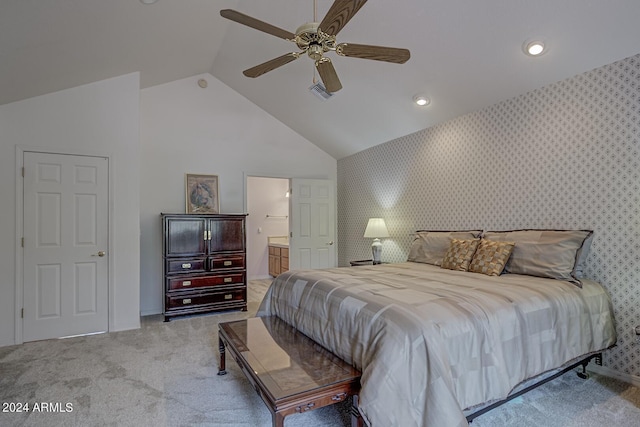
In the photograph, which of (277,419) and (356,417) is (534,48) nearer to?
(356,417)

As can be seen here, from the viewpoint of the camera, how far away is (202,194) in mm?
4855

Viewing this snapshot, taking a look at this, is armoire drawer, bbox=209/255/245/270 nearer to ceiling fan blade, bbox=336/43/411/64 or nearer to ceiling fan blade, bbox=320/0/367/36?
ceiling fan blade, bbox=336/43/411/64

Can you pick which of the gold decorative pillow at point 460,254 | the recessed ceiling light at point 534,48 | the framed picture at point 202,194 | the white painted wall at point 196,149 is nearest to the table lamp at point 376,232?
the gold decorative pillow at point 460,254

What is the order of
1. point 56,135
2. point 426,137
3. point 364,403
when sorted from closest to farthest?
point 364,403
point 56,135
point 426,137

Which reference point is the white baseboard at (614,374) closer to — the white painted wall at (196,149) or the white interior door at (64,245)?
the white painted wall at (196,149)

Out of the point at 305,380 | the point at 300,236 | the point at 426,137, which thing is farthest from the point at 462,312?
the point at 300,236

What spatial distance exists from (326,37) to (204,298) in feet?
11.6

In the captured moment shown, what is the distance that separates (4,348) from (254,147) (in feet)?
12.2

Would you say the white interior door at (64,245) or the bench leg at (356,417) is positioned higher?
the white interior door at (64,245)

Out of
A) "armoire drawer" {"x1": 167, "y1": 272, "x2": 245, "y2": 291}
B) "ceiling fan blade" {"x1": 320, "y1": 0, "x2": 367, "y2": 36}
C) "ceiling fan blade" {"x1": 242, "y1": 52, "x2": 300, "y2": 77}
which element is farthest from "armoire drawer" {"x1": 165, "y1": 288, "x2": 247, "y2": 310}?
"ceiling fan blade" {"x1": 320, "y1": 0, "x2": 367, "y2": 36}

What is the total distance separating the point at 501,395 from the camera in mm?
1784

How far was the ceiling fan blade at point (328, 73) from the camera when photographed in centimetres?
233

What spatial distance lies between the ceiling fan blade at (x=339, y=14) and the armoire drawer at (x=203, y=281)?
341 cm

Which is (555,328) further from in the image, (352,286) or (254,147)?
(254,147)
